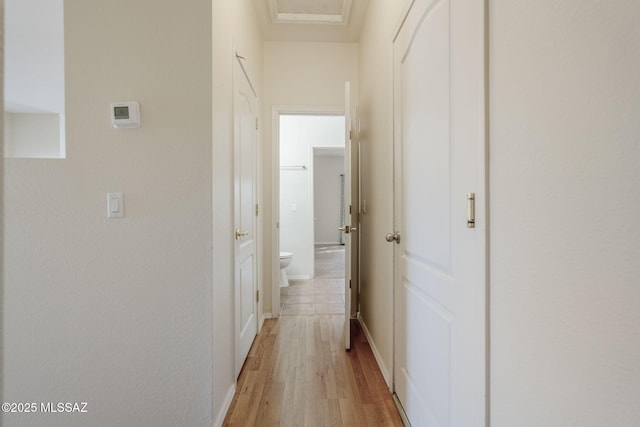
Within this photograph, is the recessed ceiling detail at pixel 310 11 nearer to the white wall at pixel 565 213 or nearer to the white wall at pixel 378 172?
the white wall at pixel 378 172

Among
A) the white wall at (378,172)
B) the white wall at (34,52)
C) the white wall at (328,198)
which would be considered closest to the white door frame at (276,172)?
the white wall at (378,172)

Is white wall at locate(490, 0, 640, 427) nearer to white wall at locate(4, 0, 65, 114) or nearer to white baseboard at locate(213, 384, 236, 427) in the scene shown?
white baseboard at locate(213, 384, 236, 427)

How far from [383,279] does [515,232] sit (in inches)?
50.2

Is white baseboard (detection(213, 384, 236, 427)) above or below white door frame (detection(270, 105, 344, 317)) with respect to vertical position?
below

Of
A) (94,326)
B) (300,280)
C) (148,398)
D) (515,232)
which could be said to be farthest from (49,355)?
(300,280)

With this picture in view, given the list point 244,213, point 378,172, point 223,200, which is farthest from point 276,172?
point 223,200

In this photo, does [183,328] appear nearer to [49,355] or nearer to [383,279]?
[49,355]

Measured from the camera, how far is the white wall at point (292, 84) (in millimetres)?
2848

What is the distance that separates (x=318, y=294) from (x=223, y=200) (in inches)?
94.5

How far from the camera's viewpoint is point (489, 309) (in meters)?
0.82

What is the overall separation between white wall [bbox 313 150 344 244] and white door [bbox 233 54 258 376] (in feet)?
17.7

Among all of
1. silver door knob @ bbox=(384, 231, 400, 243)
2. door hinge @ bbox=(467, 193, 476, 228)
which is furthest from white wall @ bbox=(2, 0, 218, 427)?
door hinge @ bbox=(467, 193, 476, 228)

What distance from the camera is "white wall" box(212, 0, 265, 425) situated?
1.43m

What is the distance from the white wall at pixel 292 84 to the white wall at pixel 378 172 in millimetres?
303
